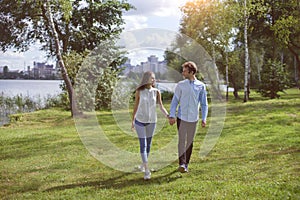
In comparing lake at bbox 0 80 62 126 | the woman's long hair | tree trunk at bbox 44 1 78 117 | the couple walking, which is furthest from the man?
lake at bbox 0 80 62 126

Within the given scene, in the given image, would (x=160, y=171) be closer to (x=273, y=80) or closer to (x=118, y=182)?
(x=118, y=182)

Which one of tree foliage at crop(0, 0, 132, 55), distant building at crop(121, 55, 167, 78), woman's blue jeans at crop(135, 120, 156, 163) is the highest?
tree foliage at crop(0, 0, 132, 55)

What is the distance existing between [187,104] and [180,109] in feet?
0.72

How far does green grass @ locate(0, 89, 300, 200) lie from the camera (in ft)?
19.6

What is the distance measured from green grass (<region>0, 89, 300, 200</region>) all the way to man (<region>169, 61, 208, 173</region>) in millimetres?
683

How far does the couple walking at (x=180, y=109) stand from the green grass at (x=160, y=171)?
0.56 metres

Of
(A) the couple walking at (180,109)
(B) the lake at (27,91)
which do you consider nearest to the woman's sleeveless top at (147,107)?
(A) the couple walking at (180,109)

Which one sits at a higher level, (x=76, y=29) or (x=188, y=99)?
(x=76, y=29)

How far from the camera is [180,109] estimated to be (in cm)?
719

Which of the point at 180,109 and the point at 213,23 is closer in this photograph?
the point at 180,109

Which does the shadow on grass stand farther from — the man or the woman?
the man

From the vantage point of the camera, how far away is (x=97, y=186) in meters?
6.47

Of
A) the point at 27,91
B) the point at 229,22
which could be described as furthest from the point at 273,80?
the point at 27,91

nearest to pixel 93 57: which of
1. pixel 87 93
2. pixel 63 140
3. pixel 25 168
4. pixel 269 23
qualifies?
pixel 87 93
